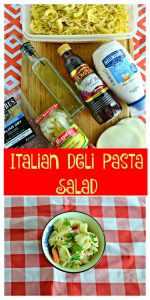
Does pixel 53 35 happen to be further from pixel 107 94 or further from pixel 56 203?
pixel 56 203

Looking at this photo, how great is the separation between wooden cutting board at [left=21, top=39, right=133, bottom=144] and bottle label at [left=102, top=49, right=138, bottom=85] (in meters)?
0.06

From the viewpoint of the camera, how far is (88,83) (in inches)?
35.8

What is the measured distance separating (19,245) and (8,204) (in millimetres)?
107

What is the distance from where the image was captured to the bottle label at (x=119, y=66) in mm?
902

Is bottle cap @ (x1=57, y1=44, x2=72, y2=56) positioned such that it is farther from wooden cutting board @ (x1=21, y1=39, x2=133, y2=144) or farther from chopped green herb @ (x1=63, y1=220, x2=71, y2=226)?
chopped green herb @ (x1=63, y1=220, x2=71, y2=226)

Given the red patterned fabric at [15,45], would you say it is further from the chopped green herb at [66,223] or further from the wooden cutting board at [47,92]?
the chopped green herb at [66,223]

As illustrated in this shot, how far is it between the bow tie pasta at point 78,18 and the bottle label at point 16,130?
0.21 m

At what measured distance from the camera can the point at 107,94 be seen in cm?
92

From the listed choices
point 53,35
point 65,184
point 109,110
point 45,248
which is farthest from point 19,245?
point 53,35

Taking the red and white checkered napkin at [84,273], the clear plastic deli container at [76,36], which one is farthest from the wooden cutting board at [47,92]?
the red and white checkered napkin at [84,273]

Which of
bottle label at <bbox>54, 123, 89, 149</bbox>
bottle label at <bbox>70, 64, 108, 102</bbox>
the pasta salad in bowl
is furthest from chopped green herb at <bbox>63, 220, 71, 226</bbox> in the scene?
bottle label at <bbox>70, 64, 108, 102</bbox>

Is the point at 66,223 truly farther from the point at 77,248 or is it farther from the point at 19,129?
the point at 19,129

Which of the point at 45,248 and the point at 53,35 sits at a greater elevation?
the point at 53,35

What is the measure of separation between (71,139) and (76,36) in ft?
0.84
